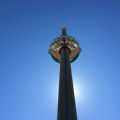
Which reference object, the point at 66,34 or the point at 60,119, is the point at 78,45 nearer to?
the point at 66,34

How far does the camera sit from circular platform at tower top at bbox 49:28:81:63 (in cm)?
6134

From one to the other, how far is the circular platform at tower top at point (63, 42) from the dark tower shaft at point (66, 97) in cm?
1391

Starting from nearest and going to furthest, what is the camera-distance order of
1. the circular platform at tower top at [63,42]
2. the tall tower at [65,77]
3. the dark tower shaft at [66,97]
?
1. the dark tower shaft at [66,97]
2. the tall tower at [65,77]
3. the circular platform at tower top at [63,42]

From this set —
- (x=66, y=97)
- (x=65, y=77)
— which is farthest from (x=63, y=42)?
(x=66, y=97)

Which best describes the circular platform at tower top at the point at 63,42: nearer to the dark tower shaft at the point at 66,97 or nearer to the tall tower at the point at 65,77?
the tall tower at the point at 65,77

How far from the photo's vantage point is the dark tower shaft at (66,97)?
3388 centimetres

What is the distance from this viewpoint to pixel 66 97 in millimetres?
37375

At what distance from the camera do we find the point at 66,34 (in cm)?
6412

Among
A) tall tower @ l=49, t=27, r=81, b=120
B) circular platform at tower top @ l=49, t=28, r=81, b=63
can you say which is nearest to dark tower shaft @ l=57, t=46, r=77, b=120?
tall tower @ l=49, t=27, r=81, b=120

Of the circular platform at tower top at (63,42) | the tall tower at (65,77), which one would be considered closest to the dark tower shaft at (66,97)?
the tall tower at (65,77)

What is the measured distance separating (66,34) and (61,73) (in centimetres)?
2155

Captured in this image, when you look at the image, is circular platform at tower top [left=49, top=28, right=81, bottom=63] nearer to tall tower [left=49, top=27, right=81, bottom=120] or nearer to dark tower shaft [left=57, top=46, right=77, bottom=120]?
tall tower [left=49, top=27, right=81, bottom=120]

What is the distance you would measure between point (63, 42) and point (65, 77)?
59.2 ft

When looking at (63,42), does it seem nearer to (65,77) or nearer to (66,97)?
(65,77)
